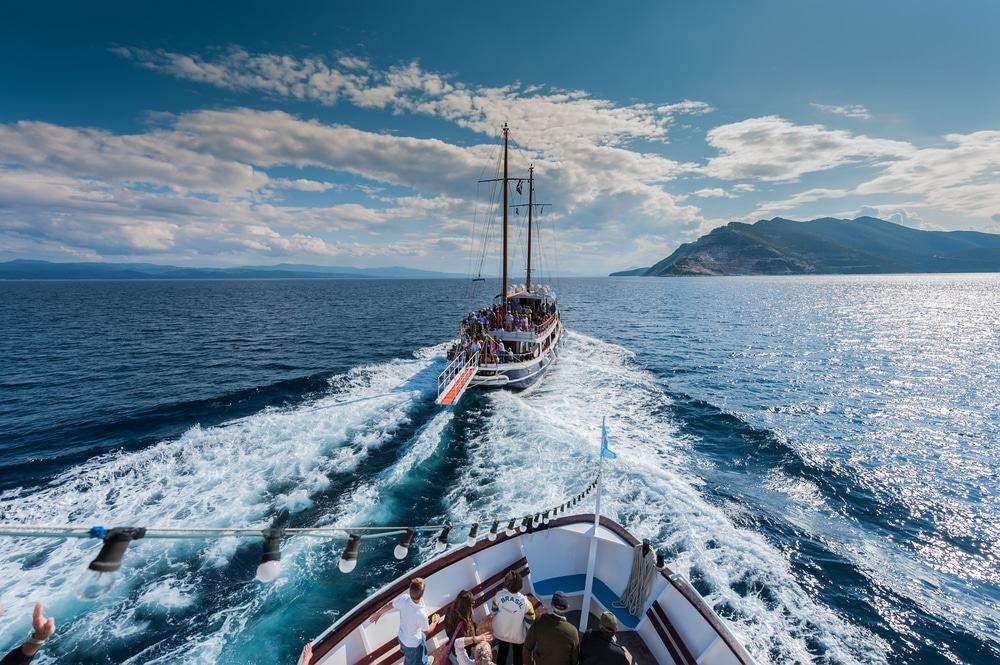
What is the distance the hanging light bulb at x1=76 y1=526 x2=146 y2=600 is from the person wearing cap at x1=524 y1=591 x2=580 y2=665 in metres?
5.06

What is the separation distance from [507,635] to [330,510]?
8.17m

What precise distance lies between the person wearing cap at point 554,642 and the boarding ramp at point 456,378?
13.8 meters

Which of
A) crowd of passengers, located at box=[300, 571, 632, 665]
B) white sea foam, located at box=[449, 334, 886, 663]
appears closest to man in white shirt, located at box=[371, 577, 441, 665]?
crowd of passengers, located at box=[300, 571, 632, 665]

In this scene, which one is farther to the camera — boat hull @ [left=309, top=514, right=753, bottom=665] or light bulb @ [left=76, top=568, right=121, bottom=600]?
boat hull @ [left=309, top=514, right=753, bottom=665]

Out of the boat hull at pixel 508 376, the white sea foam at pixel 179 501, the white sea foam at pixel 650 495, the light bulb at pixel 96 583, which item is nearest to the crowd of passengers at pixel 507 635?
the light bulb at pixel 96 583

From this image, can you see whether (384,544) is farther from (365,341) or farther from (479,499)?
(365,341)

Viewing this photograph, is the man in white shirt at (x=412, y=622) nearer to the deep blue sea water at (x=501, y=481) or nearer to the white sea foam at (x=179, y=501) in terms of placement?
the deep blue sea water at (x=501, y=481)

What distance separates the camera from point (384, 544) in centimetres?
1120

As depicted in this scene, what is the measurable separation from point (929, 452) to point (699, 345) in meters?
23.9

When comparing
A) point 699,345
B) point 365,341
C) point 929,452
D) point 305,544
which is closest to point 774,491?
point 929,452

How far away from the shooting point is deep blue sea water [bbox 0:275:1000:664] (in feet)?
29.3

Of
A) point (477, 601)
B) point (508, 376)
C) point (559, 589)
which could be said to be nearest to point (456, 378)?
point (508, 376)

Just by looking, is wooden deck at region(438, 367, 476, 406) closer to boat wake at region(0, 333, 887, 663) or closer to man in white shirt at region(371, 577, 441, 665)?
boat wake at region(0, 333, 887, 663)

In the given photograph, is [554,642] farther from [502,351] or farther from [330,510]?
[502,351]
